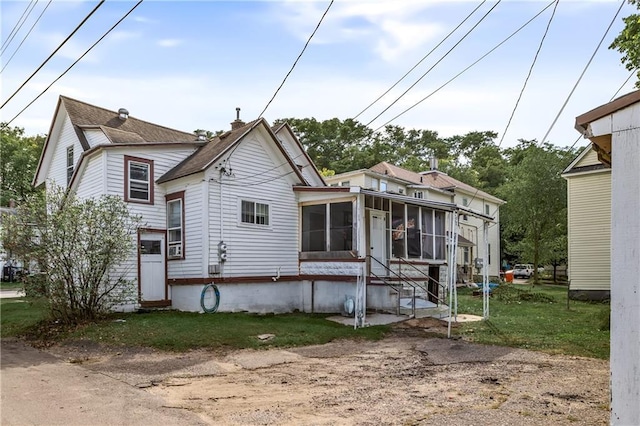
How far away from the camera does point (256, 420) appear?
595cm

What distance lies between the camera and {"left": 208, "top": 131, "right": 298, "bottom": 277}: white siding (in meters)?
15.6

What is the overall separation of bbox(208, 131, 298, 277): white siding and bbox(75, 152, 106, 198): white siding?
3279 millimetres

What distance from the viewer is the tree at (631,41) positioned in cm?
1379

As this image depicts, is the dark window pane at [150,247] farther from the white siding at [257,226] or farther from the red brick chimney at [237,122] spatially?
the red brick chimney at [237,122]

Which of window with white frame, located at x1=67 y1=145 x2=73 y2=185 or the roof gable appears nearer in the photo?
the roof gable

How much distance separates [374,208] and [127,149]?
7.89 metres

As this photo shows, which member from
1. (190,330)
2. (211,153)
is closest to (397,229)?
(211,153)

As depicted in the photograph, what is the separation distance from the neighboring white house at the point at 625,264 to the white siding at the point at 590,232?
1989cm

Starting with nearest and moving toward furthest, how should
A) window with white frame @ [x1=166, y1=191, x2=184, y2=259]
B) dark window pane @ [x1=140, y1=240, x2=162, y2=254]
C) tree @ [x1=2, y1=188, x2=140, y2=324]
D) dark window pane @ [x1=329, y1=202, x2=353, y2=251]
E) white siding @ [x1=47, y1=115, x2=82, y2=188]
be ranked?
tree @ [x1=2, y1=188, x2=140, y2=324]
dark window pane @ [x1=140, y1=240, x2=162, y2=254]
window with white frame @ [x1=166, y1=191, x2=184, y2=259]
dark window pane @ [x1=329, y1=202, x2=353, y2=251]
white siding @ [x1=47, y1=115, x2=82, y2=188]

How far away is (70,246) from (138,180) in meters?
3.88

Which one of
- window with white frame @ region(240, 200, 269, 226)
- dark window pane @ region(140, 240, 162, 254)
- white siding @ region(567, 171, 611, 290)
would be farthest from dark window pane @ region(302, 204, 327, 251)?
white siding @ region(567, 171, 611, 290)

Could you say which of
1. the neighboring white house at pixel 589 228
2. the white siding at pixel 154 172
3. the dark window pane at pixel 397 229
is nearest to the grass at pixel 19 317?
the white siding at pixel 154 172

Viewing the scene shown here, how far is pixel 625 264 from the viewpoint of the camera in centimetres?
449

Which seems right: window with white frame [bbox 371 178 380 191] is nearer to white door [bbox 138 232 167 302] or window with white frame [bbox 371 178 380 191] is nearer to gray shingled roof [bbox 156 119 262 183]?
gray shingled roof [bbox 156 119 262 183]
